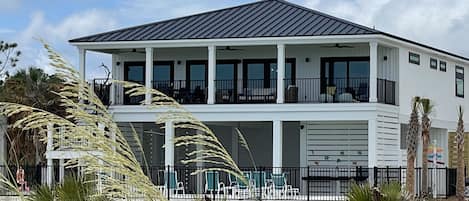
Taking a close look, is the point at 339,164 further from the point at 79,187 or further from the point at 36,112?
the point at 36,112

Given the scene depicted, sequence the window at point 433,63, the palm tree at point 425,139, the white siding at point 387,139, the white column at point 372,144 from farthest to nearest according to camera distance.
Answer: the window at point 433,63 → the white siding at point 387,139 → the white column at point 372,144 → the palm tree at point 425,139

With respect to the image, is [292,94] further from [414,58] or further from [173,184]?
[414,58]

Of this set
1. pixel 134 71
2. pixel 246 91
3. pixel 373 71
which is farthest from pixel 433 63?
pixel 134 71

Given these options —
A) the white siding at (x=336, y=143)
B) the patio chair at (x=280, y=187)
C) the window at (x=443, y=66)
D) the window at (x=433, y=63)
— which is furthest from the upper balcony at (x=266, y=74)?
the window at (x=443, y=66)

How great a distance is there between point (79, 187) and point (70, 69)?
9.70ft

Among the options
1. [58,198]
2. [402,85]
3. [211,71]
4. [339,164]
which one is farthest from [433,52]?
[58,198]

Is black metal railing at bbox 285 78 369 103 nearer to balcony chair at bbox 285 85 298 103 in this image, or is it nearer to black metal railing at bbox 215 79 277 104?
balcony chair at bbox 285 85 298 103

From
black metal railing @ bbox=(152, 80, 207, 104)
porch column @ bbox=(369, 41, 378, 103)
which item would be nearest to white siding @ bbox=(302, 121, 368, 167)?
porch column @ bbox=(369, 41, 378, 103)

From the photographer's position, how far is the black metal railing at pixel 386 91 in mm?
33844

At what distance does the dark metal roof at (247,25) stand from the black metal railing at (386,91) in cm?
224

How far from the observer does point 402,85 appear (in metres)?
34.9

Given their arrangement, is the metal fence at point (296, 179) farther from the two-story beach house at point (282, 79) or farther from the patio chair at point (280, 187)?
the two-story beach house at point (282, 79)

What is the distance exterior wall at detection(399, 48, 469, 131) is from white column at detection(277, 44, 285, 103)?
14.4ft

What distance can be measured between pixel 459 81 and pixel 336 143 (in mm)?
8787
